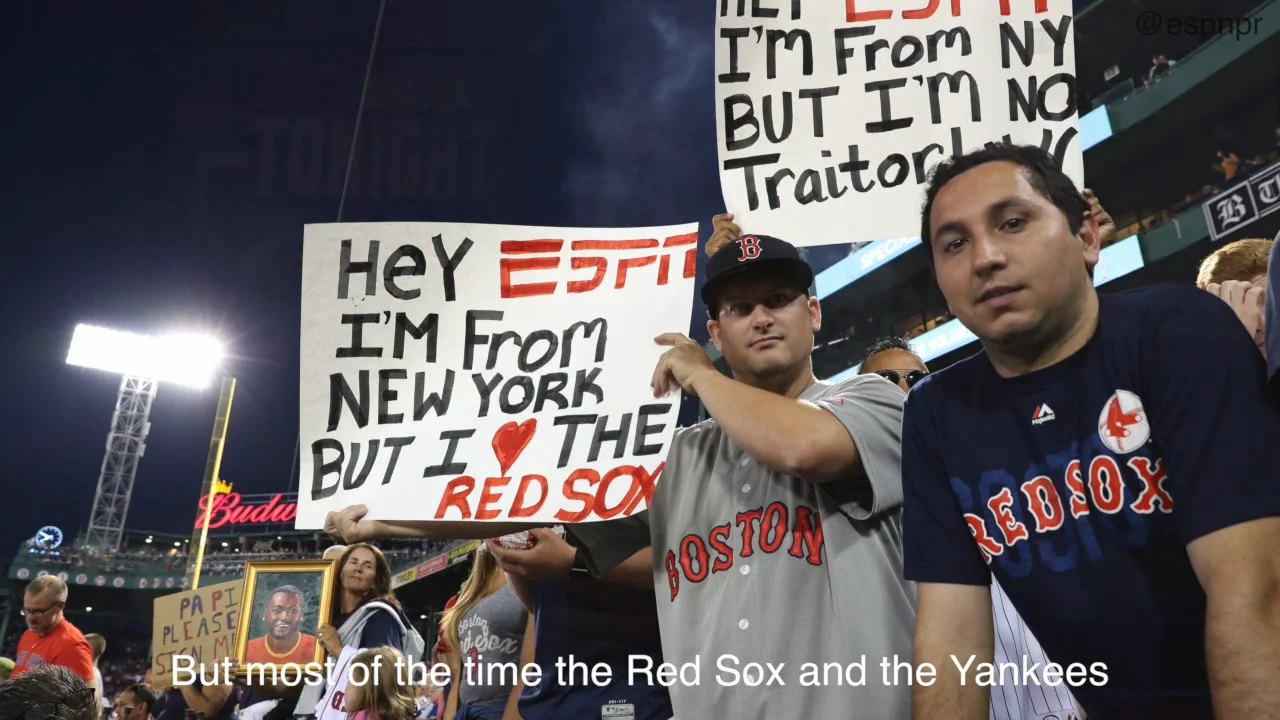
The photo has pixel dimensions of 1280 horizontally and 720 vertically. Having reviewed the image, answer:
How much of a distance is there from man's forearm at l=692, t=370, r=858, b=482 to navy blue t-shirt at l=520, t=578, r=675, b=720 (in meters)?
1.09

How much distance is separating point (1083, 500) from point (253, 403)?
5499 cm

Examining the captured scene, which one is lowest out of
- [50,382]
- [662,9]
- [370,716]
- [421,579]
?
[370,716]

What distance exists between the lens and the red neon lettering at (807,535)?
84.8 inches

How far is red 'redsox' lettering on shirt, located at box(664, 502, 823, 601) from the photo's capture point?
7.14 ft

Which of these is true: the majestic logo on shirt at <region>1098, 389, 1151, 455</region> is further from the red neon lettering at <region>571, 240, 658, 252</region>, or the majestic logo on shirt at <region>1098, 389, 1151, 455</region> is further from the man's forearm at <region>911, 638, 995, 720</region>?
the red neon lettering at <region>571, 240, 658, 252</region>

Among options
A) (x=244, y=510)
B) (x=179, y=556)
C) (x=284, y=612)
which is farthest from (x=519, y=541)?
(x=179, y=556)

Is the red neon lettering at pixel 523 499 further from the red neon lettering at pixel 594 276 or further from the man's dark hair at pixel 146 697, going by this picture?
the man's dark hair at pixel 146 697

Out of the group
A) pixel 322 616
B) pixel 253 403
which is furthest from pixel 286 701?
pixel 253 403

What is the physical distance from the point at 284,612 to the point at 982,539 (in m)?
6.63

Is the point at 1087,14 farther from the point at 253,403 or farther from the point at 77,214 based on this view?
the point at 253,403

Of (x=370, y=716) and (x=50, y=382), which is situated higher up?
(x=50, y=382)

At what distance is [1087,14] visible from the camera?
25250 millimetres

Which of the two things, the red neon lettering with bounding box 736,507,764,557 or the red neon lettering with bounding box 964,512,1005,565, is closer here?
the red neon lettering with bounding box 964,512,1005,565

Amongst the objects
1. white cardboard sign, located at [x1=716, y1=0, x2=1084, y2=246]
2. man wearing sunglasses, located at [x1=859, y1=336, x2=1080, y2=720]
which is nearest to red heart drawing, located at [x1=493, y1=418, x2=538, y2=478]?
→ white cardboard sign, located at [x1=716, y1=0, x2=1084, y2=246]
